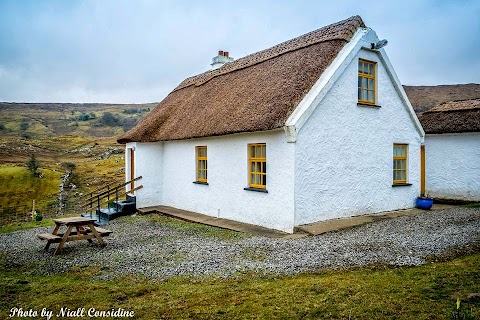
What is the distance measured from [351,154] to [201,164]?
5521 mm

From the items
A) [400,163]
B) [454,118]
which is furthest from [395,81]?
[454,118]

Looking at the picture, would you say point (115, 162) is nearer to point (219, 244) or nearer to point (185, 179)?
point (185, 179)

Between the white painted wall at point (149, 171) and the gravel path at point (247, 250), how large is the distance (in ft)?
14.2

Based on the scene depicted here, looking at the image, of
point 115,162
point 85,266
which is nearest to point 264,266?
point 85,266

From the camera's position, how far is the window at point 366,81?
11.5m

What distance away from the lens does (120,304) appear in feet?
16.7

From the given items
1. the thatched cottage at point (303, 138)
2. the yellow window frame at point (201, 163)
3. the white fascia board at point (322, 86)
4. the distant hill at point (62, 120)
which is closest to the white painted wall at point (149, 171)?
the thatched cottage at point (303, 138)

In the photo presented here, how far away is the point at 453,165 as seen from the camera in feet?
49.0

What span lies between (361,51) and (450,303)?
8758 millimetres

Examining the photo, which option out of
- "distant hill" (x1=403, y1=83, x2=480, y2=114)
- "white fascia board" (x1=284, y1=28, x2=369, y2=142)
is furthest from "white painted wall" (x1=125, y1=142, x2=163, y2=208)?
"distant hill" (x1=403, y1=83, x2=480, y2=114)

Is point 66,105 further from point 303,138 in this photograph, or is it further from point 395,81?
point 303,138

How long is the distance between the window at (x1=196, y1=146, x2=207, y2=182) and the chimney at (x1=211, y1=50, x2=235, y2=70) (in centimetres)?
629

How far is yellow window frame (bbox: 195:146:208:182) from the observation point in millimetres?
13336

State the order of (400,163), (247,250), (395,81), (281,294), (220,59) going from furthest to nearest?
(220,59), (400,163), (395,81), (247,250), (281,294)
